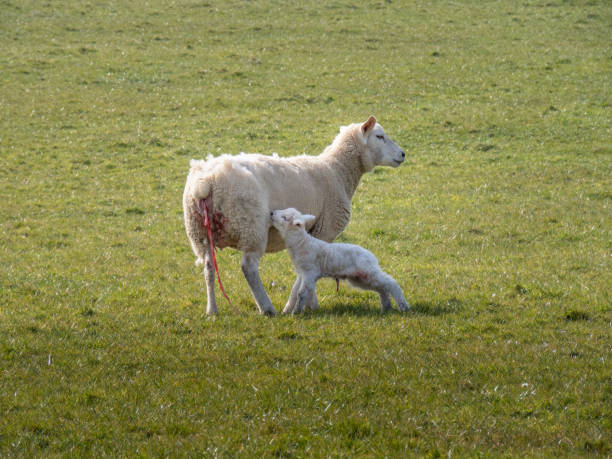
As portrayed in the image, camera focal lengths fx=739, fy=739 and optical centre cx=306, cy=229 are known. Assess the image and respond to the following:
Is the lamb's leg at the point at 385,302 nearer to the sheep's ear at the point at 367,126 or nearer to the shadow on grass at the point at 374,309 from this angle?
the shadow on grass at the point at 374,309

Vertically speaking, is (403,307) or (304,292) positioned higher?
(304,292)

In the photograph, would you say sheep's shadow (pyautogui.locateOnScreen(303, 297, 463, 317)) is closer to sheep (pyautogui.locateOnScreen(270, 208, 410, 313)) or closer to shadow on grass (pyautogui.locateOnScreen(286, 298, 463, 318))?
shadow on grass (pyautogui.locateOnScreen(286, 298, 463, 318))

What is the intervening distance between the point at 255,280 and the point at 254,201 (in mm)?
1009

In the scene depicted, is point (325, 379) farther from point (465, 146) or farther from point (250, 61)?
point (250, 61)

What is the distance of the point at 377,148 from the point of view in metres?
12.1

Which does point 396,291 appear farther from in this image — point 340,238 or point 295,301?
point 340,238

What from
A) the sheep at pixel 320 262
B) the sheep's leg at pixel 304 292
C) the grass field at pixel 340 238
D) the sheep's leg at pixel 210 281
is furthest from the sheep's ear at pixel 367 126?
the sheep's leg at pixel 210 281

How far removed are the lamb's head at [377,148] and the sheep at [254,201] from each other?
638 mm

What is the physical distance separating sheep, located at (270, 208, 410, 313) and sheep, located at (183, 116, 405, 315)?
316 mm

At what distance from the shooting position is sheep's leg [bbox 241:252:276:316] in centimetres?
945

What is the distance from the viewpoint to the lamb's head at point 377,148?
12.0 meters

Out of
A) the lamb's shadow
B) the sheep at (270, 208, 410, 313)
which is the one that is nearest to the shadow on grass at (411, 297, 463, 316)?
the sheep at (270, 208, 410, 313)

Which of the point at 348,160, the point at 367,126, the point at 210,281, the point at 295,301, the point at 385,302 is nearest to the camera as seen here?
the point at 210,281

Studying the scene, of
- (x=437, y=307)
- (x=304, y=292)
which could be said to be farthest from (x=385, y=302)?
(x=304, y=292)
